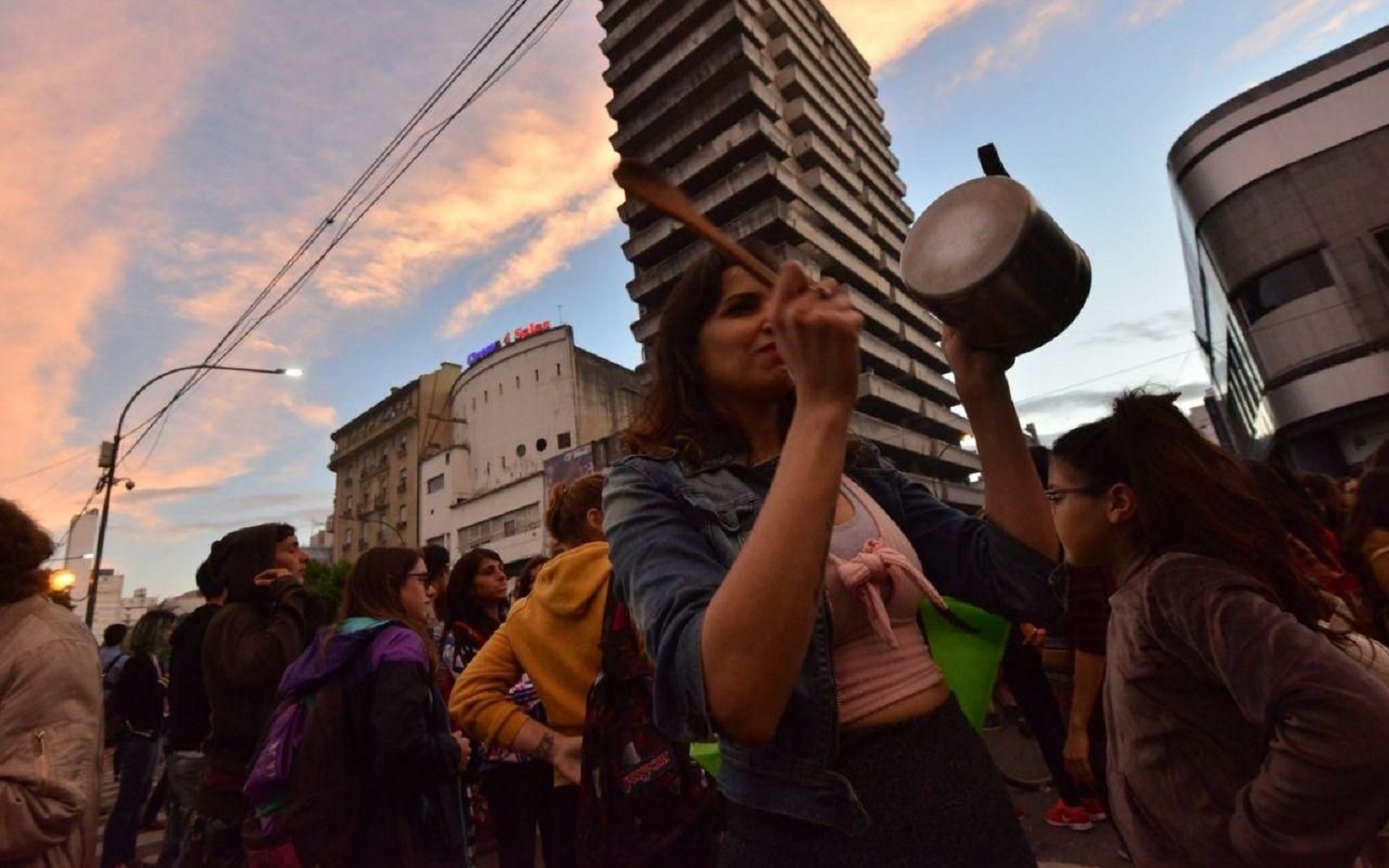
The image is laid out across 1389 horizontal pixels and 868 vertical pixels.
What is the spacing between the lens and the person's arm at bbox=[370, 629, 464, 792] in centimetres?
266

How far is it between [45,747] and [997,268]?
9.73 feet

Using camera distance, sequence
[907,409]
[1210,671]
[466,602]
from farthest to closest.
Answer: [907,409] → [466,602] → [1210,671]

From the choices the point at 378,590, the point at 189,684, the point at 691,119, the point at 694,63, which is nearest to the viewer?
the point at 378,590

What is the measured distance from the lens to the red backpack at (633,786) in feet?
6.65

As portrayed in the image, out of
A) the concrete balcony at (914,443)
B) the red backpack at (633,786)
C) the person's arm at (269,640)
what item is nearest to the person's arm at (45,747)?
the person's arm at (269,640)

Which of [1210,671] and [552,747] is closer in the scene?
[1210,671]

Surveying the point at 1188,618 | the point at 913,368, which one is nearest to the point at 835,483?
the point at 1188,618

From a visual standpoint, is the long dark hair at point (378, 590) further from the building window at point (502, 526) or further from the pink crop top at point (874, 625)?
the building window at point (502, 526)

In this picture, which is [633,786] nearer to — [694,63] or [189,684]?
[189,684]

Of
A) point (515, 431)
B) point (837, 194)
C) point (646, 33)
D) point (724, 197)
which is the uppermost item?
point (646, 33)

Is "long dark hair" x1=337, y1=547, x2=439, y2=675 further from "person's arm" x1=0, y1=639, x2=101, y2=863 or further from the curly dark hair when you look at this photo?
the curly dark hair

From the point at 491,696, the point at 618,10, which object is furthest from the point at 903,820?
the point at 618,10

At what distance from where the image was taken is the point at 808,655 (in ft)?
3.53

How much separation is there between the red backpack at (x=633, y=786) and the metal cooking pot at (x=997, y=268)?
4.79 ft
